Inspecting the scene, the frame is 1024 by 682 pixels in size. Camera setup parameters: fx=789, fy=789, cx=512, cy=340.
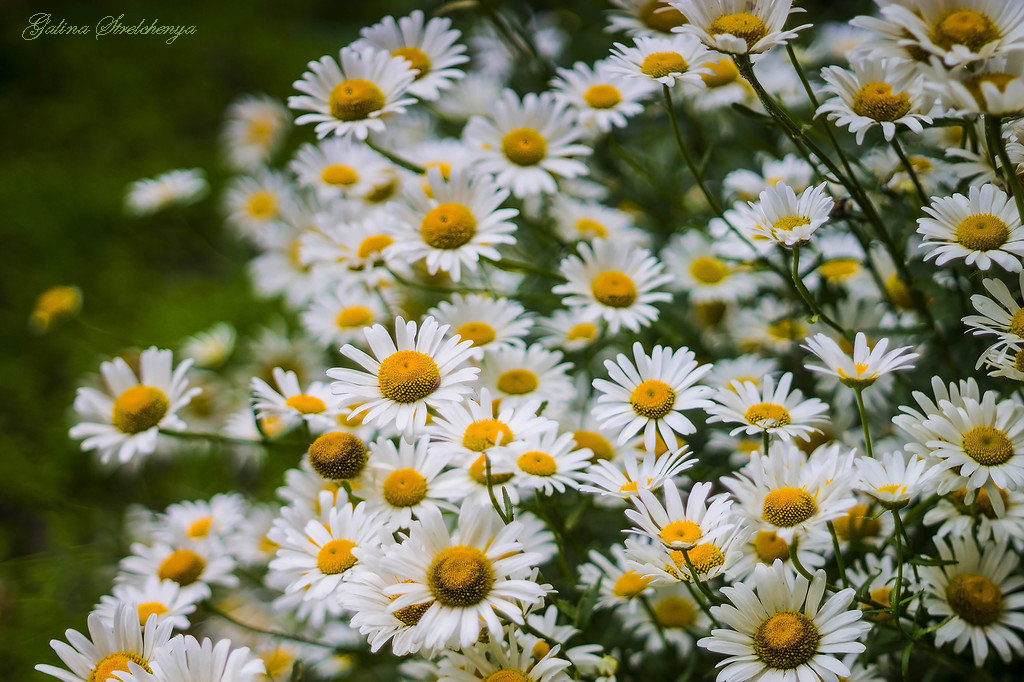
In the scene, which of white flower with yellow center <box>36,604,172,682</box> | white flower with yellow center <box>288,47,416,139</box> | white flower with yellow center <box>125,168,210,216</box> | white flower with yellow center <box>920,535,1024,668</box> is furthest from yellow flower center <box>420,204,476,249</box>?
white flower with yellow center <box>125,168,210,216</box>

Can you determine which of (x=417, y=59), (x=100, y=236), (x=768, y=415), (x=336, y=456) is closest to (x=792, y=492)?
(x=768, y=415)

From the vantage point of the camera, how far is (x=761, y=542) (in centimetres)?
96

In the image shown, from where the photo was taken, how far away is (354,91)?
3.88 ft

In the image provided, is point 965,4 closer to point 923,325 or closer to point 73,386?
point 923,325

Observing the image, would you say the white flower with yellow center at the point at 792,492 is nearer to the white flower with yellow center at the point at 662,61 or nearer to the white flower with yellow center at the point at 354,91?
the white flower with yellow center at the point at 662,61

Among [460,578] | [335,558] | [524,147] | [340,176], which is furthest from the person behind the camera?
[340,176]

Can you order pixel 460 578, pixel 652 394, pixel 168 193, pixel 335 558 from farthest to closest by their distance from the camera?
1. pixel 168 193
2. pixel 652 394
3. pixel 335 558
4. pixel 460 578

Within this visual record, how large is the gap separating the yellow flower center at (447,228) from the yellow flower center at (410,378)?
237 millimetres

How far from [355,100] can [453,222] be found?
0.78 feet

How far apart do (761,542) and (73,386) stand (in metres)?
2.24

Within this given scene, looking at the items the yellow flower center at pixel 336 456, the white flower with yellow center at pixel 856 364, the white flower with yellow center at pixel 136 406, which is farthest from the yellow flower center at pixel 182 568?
the white flower with yellow center at pixel 856 364

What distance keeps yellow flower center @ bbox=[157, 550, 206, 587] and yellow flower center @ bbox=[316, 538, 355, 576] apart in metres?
0.33

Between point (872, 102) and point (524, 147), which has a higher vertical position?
point (872, 102)

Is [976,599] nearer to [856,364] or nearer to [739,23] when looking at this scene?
[856,364]
